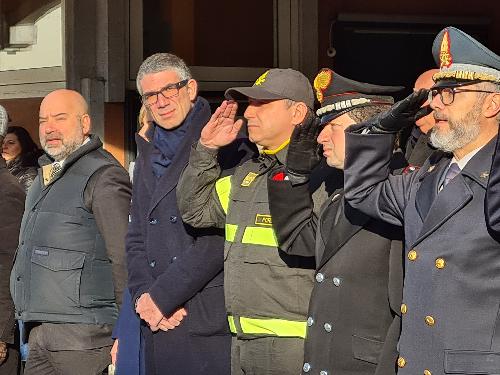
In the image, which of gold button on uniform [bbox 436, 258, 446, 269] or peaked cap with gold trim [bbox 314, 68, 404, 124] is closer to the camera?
gold button on uniform [bbox 436, 258, 446, 269]

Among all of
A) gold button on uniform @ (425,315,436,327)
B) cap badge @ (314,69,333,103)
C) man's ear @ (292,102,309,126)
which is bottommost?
gold button on uniform @ (425,315,436,327)

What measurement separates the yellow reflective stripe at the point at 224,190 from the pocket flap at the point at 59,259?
85 cm

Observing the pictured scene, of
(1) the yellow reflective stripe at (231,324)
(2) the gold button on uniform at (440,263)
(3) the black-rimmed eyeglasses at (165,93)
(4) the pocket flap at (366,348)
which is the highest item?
(3) the black-rimmed eyeglasses at (165,93)

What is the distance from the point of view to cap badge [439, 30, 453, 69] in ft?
11.4

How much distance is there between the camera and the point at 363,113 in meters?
3.94

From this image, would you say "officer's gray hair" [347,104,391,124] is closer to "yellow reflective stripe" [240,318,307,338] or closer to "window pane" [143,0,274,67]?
"yellow reflective stripe" [240,318,307,338]

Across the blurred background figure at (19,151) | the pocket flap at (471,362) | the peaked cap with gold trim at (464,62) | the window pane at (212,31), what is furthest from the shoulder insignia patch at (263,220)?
the window pane at (212,31)

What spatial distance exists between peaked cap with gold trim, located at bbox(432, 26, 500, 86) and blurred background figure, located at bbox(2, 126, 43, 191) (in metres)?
4.24

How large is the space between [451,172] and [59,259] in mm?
2210

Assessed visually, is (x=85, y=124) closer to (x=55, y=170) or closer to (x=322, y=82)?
(x=55, y=170)

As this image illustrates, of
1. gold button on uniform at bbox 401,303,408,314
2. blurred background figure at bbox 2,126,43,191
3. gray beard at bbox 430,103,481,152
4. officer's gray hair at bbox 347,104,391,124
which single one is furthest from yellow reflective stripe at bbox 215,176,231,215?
blurred background figure at bbox 2,126,43,191

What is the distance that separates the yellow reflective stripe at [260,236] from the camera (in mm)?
4168

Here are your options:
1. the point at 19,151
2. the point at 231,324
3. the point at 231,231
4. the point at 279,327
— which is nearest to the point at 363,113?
the point at 231,231

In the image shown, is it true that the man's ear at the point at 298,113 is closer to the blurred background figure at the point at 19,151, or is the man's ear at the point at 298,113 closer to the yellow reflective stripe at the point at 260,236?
the yellow reflective stripe at the point at 260,236
